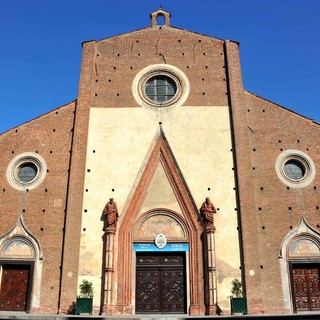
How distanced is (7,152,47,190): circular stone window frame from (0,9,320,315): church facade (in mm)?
43

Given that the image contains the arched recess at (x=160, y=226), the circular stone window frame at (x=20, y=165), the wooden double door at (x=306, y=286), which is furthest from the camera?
the circular stone window frame at (x=20, y=165)

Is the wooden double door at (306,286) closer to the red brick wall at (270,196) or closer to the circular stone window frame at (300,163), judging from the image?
the red brick wall at (270,196)

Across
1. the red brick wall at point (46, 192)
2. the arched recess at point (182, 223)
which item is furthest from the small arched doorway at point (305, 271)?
the red brick wall at point (46, 192)

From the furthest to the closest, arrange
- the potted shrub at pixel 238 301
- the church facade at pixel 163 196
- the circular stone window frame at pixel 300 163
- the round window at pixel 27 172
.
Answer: the round window at pixel 27 172 → the circular stone window frame at pixel 300 163 → the church facade at pixel 163 196 → the potted shrub at pixel 238 301

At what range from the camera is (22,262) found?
15.3 metres

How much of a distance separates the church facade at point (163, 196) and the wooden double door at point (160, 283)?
0.04 meters

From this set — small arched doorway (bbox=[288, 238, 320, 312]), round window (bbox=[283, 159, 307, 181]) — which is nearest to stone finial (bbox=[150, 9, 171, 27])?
round window (bbox=[283, 159, 307, 181])

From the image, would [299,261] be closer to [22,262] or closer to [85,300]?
[85,300]

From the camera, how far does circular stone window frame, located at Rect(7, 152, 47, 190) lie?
1628 centimetres

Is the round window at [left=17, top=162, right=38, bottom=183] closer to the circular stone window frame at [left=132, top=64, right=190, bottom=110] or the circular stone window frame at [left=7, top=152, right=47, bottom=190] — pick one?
the circular stone window frame at [left=7, top=152, right=47, bottom=190]

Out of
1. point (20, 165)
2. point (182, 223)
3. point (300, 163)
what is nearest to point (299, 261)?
point (300, 163)

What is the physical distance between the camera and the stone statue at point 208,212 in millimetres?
15086

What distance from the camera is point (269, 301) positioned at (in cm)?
1422

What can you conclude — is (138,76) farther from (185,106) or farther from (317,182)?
(317,182)
